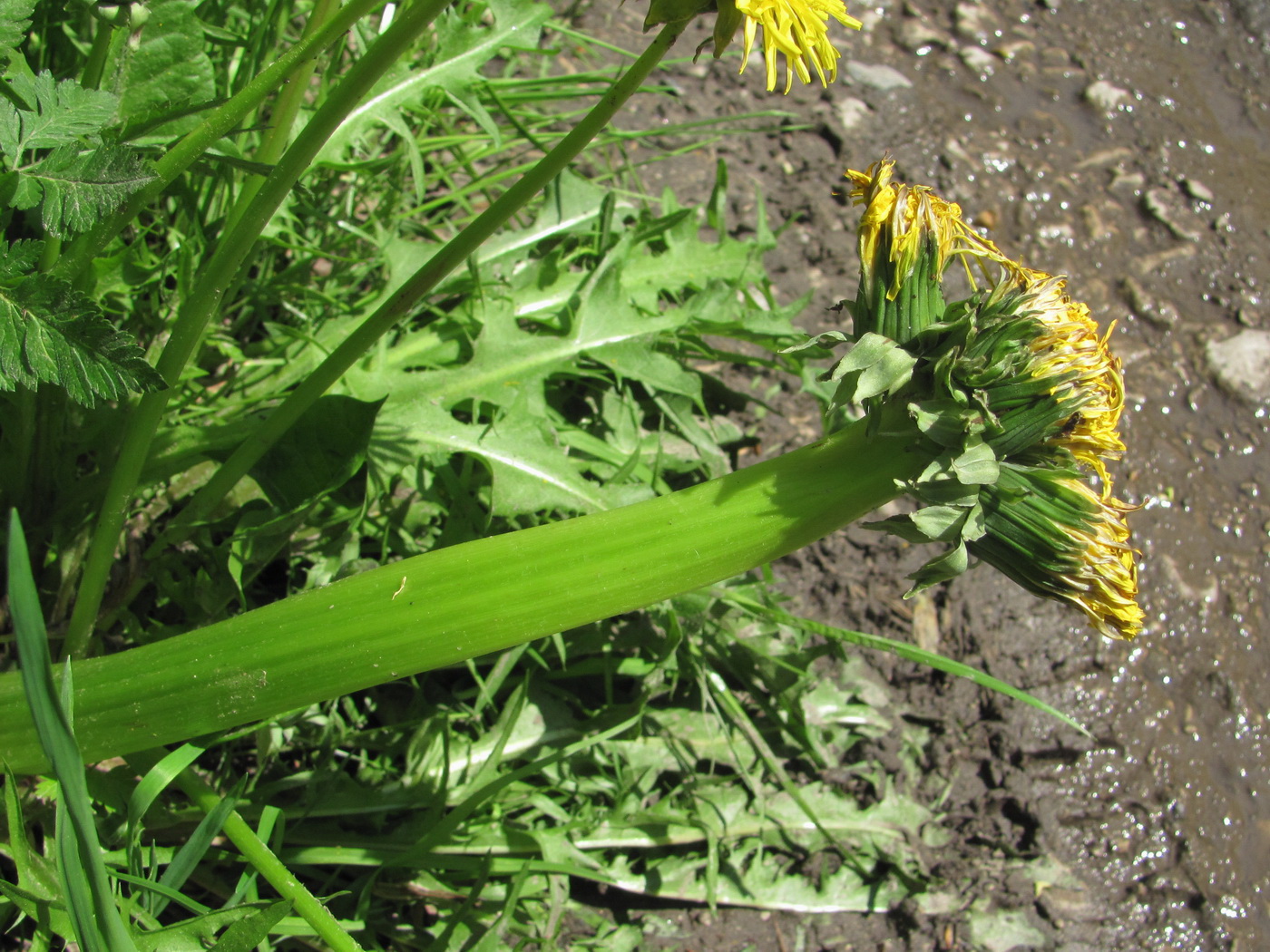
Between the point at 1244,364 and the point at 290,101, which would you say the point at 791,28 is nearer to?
the point at 290,101

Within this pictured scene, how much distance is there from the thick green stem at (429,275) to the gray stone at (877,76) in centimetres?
235

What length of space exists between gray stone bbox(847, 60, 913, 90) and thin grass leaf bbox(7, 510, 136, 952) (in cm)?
322

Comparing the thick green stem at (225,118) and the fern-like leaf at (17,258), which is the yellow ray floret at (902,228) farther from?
the fern-like leaf at (17,258)

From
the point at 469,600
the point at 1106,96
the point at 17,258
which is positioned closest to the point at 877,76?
the point at 1106,96

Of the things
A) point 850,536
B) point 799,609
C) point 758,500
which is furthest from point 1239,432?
point 758,500

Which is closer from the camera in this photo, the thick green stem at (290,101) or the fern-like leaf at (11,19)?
the fern-like leaf at (11,19)

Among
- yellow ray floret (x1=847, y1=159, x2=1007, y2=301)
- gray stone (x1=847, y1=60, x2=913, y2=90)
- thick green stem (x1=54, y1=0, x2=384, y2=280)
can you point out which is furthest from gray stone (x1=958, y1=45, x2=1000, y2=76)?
thick green stem (x1=54, y1=0, x2=384, y2=280)

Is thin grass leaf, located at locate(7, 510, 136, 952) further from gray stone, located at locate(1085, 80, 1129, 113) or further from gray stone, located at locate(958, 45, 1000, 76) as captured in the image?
gray stone, located at locate(1085, 80, 1129, 113)

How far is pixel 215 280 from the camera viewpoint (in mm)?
1378

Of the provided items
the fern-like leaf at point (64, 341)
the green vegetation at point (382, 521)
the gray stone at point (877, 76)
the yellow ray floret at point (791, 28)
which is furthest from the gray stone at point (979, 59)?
the fern-like leaf at point (64, 341)

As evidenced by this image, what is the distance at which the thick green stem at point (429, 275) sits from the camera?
1187 mm

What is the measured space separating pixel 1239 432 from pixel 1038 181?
41.7 inches

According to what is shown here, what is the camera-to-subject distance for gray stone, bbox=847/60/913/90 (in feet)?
11.5

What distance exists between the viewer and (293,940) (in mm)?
1798
